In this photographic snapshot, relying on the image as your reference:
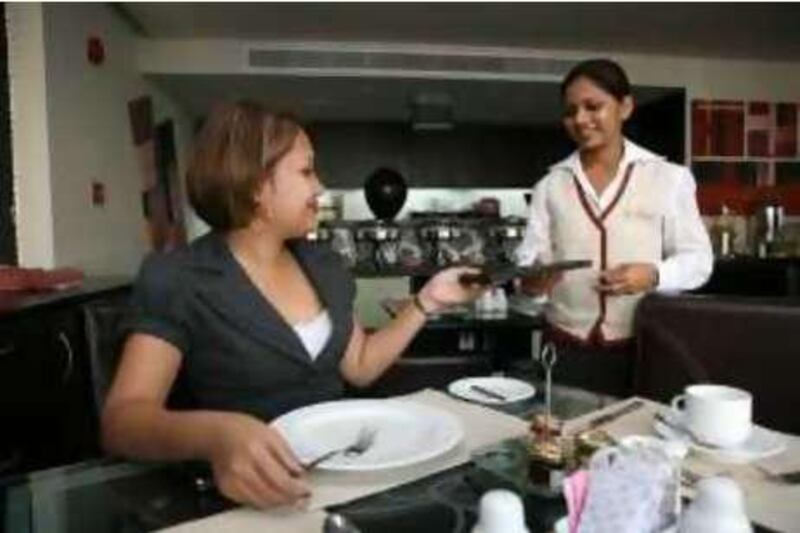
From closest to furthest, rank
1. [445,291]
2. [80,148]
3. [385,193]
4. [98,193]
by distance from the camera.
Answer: [445,291] < [80,148] < [98,193] < [385,193]

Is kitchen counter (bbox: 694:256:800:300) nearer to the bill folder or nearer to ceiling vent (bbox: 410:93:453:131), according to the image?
ceiling vent (bbox: 410:93:453:131)

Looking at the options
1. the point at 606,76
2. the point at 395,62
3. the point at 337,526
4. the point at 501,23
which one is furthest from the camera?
the point at 395,62

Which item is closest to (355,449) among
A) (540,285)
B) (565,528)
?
(565,528)

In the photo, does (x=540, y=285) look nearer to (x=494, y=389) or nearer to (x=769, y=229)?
(x=494, y=389)

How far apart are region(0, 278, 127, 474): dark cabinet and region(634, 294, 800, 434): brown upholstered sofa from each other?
1.41 m

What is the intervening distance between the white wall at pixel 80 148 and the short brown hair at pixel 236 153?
6.04 ft

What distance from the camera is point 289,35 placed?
4.45 meters

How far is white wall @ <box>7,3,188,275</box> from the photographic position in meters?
2.76

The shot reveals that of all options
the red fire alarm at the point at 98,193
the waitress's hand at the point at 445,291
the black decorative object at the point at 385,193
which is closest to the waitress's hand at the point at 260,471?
the waitress's hand at the point at 445,291

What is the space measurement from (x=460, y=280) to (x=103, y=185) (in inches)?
105

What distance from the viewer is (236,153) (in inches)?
48.3

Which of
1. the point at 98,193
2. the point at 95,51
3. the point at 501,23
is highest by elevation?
Answer: the point at 501,23

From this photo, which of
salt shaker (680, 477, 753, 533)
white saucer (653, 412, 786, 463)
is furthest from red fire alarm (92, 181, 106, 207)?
salt shaker (680, 477, 753, 533)

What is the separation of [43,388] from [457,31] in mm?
3255
